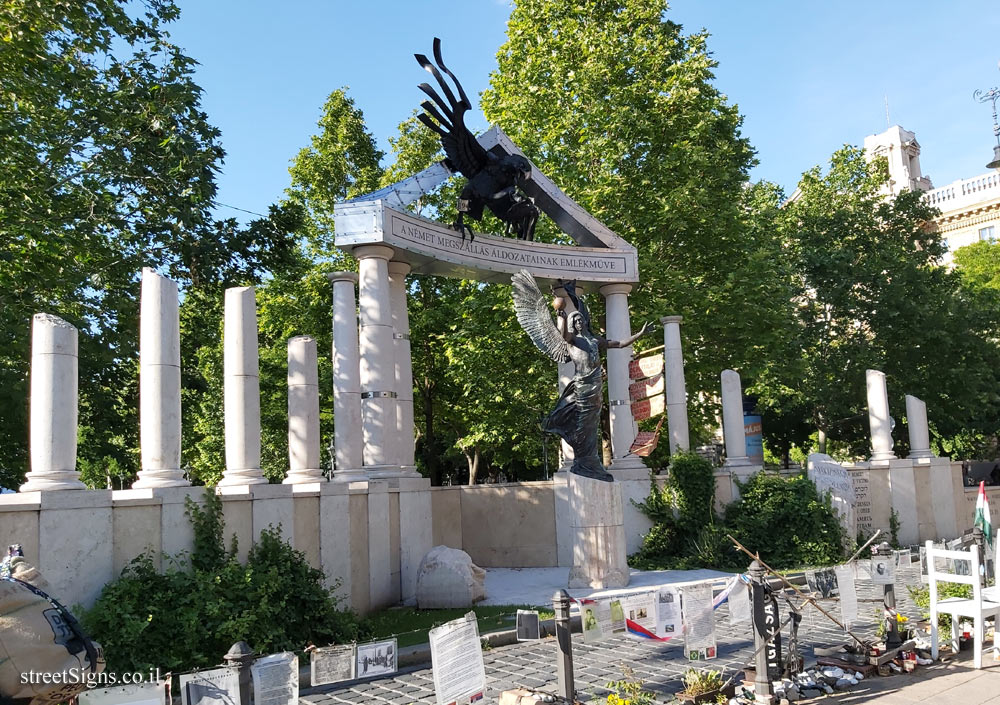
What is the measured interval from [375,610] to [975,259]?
144 feet

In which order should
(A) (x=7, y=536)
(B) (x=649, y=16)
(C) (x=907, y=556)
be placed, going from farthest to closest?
(B) (x=649, y=16), (C) (x=907, y=556), (A) (x=7, y=536)

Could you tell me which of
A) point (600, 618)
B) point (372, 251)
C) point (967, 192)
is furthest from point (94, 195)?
point (967, 192)

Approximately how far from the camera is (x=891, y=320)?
92.9 feet

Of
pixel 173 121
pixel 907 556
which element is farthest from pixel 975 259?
pixel 173 121

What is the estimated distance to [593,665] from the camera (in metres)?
9.11

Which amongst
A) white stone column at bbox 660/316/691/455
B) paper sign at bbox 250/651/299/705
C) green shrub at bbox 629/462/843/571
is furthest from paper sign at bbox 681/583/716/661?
white stone column at bbox 660/316/691/455

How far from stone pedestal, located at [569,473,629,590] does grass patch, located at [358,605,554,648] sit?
1.80m

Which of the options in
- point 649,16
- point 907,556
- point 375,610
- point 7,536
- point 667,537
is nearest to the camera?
point 7,536

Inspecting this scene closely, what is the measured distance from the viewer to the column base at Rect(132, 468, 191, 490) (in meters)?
10.0

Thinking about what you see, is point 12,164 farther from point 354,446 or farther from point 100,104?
point 354,446

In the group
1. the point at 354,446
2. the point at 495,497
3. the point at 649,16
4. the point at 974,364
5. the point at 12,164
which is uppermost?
the point at 649,16

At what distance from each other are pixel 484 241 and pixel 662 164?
7555 millimetres

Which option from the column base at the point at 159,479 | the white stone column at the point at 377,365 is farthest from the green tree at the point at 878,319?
the column base at the point at 159,479

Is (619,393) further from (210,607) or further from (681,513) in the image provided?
(210,607)
